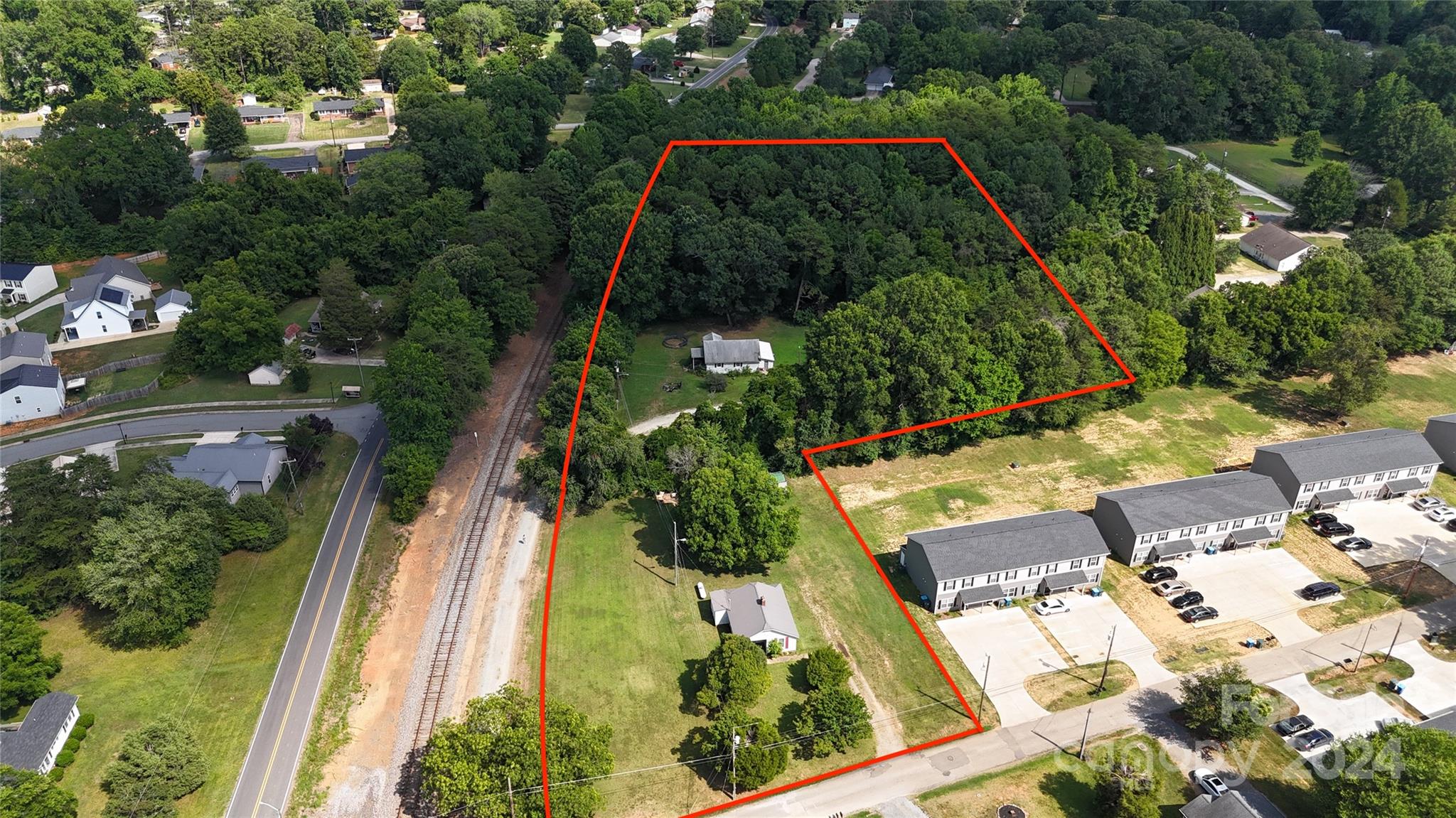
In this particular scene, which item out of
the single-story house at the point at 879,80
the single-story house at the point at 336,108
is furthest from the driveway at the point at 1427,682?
the single-story house at the point at 336,108

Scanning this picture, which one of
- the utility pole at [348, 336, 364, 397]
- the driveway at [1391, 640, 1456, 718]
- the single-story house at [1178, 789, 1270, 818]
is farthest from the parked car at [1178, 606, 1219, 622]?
the utility pole at [348, 336, 364, 397]

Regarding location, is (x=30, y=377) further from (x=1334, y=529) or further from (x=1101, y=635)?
(x=1334, y=529)

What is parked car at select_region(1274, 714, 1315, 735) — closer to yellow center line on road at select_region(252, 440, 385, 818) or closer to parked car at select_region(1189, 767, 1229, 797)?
parked car at select_region(1189, 767, 1229, 797)

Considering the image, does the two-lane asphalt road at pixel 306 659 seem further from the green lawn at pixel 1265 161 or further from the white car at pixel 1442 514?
the green lawn at pixel 1265 161

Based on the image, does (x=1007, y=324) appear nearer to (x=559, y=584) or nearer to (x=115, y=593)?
(x=559, y=584)

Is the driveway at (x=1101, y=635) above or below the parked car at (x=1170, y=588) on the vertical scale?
below

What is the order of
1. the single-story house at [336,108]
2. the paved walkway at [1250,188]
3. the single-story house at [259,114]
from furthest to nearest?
the single-story house at [336,108] < the single-story house at [259,114] < the paved walkway at [1250,188]

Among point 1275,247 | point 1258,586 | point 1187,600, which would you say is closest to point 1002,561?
point 1187,600
